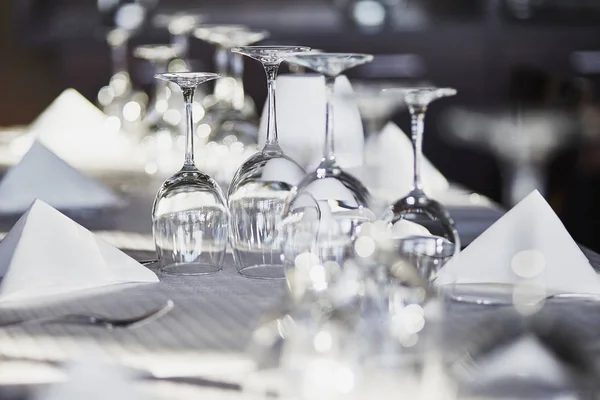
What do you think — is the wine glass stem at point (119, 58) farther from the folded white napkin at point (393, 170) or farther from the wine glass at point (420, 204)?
the wine glass at point (420, 204)

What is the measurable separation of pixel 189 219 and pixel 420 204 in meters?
0.28

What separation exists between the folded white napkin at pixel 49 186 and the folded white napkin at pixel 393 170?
1.41 feet

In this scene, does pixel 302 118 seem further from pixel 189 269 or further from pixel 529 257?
pixel 529 257

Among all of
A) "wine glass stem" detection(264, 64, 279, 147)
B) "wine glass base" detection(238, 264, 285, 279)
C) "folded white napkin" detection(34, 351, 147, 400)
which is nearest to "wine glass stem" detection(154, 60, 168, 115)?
"wine glass stem" detection(264, 64, 279, 147)

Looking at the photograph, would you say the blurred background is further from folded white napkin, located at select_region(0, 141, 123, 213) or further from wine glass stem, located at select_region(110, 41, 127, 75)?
folded white napkin, located at select_region(0, 141, 123, 213)

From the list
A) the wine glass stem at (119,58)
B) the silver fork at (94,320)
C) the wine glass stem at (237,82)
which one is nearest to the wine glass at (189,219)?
the silver fork at (94,320)

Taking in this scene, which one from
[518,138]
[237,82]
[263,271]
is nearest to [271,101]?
[263,271]

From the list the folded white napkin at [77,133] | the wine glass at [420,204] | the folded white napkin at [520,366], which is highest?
the wine glass at [420,204]

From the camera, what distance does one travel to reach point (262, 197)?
1.20 meters

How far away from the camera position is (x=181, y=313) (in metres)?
0.97

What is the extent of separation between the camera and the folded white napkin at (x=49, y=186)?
1.58 metres

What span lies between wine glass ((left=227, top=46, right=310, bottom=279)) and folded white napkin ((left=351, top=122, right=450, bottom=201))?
46 cm

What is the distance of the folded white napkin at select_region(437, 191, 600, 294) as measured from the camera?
103 cm

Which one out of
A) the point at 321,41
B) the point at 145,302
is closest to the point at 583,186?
the point at 321,41
